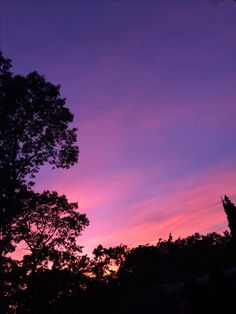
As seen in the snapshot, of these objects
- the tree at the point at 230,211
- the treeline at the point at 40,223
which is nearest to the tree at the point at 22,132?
the treeline at the point at 40,223

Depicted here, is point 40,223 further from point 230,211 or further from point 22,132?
point 230,211

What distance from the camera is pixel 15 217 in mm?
20547

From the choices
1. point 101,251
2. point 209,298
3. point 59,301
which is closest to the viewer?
point 209,298

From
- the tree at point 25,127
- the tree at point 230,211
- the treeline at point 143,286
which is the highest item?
the tree at point 25,127

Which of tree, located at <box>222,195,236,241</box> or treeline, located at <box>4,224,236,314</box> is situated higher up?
tree, located at <box>222,195,236,241</box>

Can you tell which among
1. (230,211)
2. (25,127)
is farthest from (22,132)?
(230,211)

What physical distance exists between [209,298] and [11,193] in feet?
36.7

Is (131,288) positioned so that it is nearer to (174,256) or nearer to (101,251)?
(174,256)

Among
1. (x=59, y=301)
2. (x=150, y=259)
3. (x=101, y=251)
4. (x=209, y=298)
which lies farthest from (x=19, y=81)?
(x=101, y=251)

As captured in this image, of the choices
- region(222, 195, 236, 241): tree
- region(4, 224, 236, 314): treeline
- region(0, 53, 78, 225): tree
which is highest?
region(0, 53, 78, 225): tree

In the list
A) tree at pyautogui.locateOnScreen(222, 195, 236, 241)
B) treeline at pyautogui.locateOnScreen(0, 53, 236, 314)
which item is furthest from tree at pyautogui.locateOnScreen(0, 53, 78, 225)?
tree at pyautogui.locateOnScreen(222, 195, 236, 241)

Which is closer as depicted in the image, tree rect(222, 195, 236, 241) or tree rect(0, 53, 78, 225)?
tree rect(0, 53, 78, 225)

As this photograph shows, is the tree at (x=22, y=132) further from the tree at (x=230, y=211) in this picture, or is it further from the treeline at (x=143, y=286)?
the tree at (x=230, y=211)

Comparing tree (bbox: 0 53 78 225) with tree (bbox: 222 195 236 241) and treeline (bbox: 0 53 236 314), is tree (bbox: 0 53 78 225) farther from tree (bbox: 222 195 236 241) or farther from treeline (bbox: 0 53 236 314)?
tree (bbox: 222 195 236 241)
